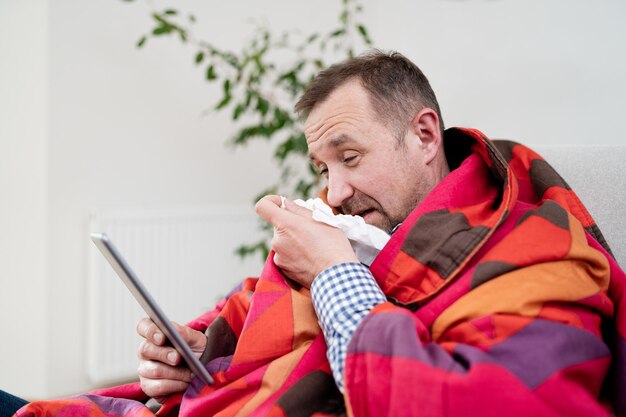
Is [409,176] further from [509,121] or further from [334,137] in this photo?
[509,121]

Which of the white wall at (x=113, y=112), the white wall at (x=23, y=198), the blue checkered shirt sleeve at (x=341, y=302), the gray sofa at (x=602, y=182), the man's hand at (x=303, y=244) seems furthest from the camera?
the white wall at (x=23, y=198)

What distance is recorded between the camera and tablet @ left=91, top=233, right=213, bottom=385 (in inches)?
26.8

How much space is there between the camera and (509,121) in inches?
79.7

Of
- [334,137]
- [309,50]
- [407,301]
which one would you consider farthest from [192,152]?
[407,301]

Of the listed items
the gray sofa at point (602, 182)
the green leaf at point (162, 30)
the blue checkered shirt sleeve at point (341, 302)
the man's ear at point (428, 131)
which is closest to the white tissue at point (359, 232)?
the blue checkered shirt sleeve at point (341, 302)

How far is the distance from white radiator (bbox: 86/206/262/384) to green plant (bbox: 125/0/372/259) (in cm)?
19

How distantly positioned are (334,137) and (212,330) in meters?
0.44

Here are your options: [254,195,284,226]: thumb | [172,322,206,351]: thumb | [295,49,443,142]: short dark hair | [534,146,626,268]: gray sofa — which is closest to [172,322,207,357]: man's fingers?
[172,322,206,351]: thumb

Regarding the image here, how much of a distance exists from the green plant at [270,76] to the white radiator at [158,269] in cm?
19

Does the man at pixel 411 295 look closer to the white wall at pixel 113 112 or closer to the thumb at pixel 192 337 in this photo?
the thumb at pixel 192 337

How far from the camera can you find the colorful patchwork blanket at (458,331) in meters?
0.67

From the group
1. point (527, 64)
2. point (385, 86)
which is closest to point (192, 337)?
point (385, 86)

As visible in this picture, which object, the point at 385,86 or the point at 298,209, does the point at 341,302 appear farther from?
the point at 385,86

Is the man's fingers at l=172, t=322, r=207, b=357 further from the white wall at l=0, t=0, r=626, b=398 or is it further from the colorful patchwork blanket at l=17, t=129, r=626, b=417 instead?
the white wall at l=0, t=0, r=626, b=398
